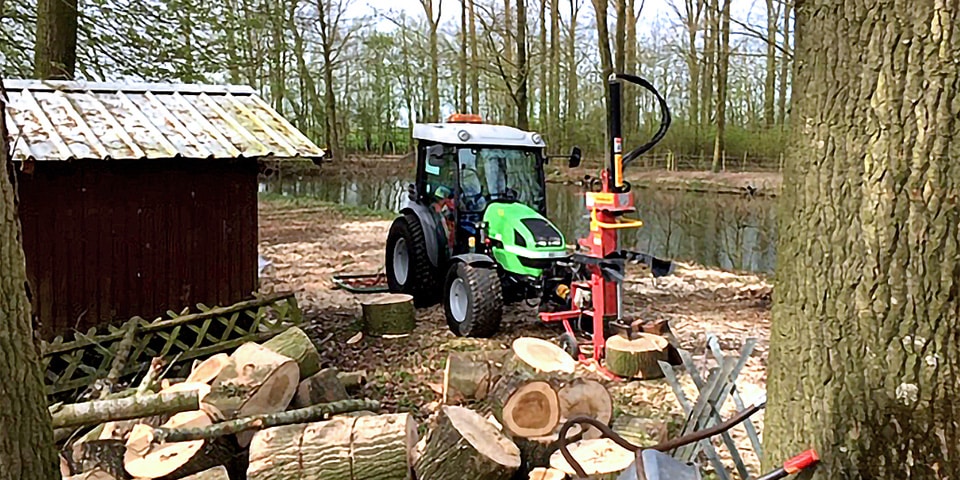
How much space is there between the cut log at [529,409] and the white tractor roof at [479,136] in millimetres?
3108

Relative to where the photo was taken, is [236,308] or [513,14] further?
[513,14]

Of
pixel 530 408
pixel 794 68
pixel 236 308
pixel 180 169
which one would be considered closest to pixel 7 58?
pixel 180 169

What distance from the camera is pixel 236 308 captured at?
532 cm

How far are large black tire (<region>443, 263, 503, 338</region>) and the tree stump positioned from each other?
2602mm

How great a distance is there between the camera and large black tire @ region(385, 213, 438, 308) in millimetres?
6988

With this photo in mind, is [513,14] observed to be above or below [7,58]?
above

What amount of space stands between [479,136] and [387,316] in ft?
5.55

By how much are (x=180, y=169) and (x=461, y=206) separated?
234 centimetres

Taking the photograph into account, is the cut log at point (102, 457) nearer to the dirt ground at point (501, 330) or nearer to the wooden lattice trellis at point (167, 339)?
the wooden lattice trellis at point (167, 339)

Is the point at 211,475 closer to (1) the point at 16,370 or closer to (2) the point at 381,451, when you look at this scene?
(2) the point at 381,451

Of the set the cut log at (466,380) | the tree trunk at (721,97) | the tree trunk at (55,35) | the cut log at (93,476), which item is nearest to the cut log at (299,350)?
the cut log at (466,380)

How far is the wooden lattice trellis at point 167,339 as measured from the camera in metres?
4.55

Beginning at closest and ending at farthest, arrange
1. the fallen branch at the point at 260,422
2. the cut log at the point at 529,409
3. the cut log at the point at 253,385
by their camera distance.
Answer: the fallen branch at the point at 260,422 < the cut log at the point at 529,409 < the cut log at the point at 253,385

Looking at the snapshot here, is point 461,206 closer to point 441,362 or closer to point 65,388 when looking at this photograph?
point 441,362
